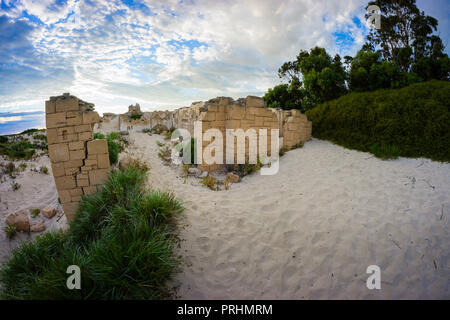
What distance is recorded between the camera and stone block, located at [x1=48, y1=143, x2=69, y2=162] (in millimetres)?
4999

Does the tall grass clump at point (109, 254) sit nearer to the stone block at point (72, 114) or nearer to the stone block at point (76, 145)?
→ the stone block at point (76, 145)

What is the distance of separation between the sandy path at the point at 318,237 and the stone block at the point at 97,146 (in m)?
1.68

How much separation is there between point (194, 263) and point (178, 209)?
1.19 metres

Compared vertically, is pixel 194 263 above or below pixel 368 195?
below

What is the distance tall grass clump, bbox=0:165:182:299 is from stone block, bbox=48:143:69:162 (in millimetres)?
1287

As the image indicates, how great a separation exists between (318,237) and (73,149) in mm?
6000

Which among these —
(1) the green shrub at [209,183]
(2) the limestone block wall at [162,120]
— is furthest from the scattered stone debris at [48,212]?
(2) the limestone block wall at [162,120]

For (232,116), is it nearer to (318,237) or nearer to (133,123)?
(318,237)

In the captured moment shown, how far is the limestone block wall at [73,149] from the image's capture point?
4898 mm

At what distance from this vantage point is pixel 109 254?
279 cm

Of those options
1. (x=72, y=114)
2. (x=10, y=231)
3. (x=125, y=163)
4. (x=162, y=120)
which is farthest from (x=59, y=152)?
(x=162, y=120)
